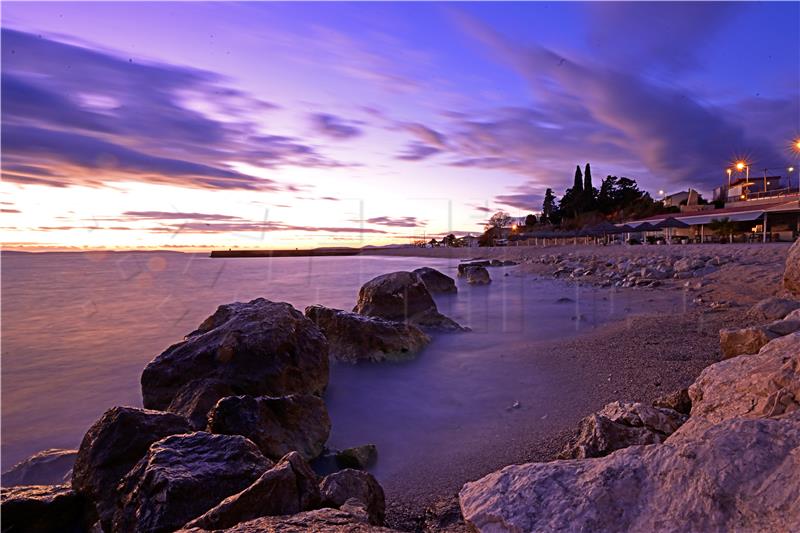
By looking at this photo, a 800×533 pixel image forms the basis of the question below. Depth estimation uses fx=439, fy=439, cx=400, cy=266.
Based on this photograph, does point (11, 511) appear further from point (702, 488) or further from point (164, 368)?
point (702, 488)

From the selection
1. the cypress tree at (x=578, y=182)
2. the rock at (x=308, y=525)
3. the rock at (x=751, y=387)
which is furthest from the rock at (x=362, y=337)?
the cypress tree at (x=578, y=182)

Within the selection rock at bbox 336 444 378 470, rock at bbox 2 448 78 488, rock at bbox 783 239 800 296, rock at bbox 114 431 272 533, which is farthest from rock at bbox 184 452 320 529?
rock at bbox 783 239 800 296

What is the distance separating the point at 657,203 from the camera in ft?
207

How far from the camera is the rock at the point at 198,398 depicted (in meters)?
4.23

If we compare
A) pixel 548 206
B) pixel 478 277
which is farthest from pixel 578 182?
pixel 478 277

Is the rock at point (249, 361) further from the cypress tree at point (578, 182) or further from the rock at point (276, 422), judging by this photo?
the cypress tree at point (578, 182)

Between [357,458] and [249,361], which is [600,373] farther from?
[249,361]

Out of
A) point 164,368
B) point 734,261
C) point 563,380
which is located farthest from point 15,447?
point 734,261

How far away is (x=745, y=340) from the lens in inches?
183

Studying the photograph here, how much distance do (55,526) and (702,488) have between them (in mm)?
3477

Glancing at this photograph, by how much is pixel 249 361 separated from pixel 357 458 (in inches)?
68.8

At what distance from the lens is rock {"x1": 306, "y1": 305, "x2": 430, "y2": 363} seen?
7.00 m

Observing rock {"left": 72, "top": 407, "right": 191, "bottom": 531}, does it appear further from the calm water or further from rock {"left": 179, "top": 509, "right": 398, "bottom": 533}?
the calm water

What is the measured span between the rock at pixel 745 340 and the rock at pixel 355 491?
4148 millimetres
